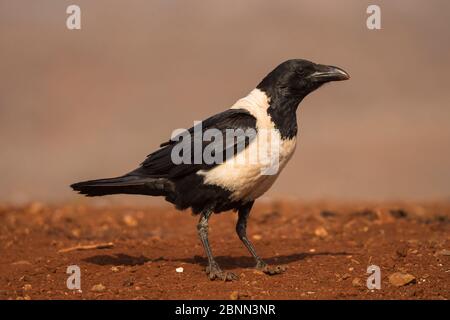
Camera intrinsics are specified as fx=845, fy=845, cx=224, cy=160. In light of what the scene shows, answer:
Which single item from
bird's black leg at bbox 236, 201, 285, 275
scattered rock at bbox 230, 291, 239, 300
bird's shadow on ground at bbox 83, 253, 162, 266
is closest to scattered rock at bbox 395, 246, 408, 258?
bird's black leg at bbox 236, 201, 285, 275

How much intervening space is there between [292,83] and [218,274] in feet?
6.57

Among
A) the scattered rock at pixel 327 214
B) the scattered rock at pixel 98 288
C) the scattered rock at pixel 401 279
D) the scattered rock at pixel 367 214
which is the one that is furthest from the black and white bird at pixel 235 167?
the scattered rock at pixel 327 214

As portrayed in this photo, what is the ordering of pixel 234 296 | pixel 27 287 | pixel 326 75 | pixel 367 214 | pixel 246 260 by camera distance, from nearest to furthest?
1. pixel 234 296
2. pixel 27 287
3. pixel 326 75
4. pixel 246 260
5. pixel 367 214

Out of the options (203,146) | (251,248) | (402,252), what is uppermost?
(203,146)

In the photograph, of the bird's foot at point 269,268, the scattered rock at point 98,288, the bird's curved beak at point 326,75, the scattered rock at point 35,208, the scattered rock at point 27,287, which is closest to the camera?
the scattered rock at point 98,288

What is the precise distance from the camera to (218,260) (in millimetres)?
8922

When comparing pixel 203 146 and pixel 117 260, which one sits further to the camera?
pixel 117 260

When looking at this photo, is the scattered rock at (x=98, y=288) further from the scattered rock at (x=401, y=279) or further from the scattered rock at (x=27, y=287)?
the scattered rock at (x=401, y=279)

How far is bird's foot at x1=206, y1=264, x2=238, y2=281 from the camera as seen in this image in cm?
777

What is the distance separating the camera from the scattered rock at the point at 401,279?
294 inches

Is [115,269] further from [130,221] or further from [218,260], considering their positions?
[130,221]

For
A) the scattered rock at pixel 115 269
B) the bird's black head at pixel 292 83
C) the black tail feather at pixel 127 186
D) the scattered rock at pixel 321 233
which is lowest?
the scattered rock at pixel 321 233

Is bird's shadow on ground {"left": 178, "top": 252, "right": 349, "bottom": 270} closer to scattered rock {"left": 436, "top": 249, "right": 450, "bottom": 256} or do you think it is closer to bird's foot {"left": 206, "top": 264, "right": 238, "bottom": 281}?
bird's foot {"left": 206, "top": 264, "right": 238, "bottom": 281}

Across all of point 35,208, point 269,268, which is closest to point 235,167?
point 269,268
